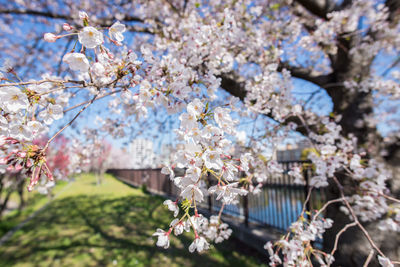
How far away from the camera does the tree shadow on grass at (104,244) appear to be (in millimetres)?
4035

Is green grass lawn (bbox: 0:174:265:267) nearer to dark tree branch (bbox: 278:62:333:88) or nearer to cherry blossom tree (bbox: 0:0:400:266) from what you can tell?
cherry blossom tree (bbox: 0:0:400:266)

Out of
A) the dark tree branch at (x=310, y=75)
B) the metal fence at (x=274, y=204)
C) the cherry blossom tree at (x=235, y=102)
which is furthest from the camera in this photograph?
the metal fence at (x=274, y=204)

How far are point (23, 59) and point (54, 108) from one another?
476 centimetres

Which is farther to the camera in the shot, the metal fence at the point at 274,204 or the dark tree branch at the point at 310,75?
the metal fence at the point at 274,204

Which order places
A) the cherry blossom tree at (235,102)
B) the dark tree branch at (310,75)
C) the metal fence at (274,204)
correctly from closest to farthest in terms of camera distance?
the cherry blossom tree at (235,102) → the dark tree branch at (310,75) → the metal fence at (274,204)

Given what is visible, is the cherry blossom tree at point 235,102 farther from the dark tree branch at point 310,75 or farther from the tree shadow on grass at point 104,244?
the tree shadow on grass at point 104,244

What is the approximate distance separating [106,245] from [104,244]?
101mm

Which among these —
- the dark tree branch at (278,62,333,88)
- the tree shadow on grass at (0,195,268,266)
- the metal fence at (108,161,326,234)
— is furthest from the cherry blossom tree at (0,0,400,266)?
the tree shadow on grass at (0,195,268,266)

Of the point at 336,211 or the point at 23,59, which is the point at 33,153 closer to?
the point at 336,211

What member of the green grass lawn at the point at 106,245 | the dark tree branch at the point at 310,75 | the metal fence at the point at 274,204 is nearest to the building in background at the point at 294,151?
the metal fence at the point at 274,204

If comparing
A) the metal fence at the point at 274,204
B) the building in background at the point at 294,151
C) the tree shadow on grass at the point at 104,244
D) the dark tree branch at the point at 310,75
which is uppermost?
the dark tree branch at the point at 310,75

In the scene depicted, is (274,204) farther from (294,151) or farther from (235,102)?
(294,151)

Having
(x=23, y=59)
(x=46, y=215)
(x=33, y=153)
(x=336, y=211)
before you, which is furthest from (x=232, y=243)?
(x=46, y=215)

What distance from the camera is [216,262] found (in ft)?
12.6
